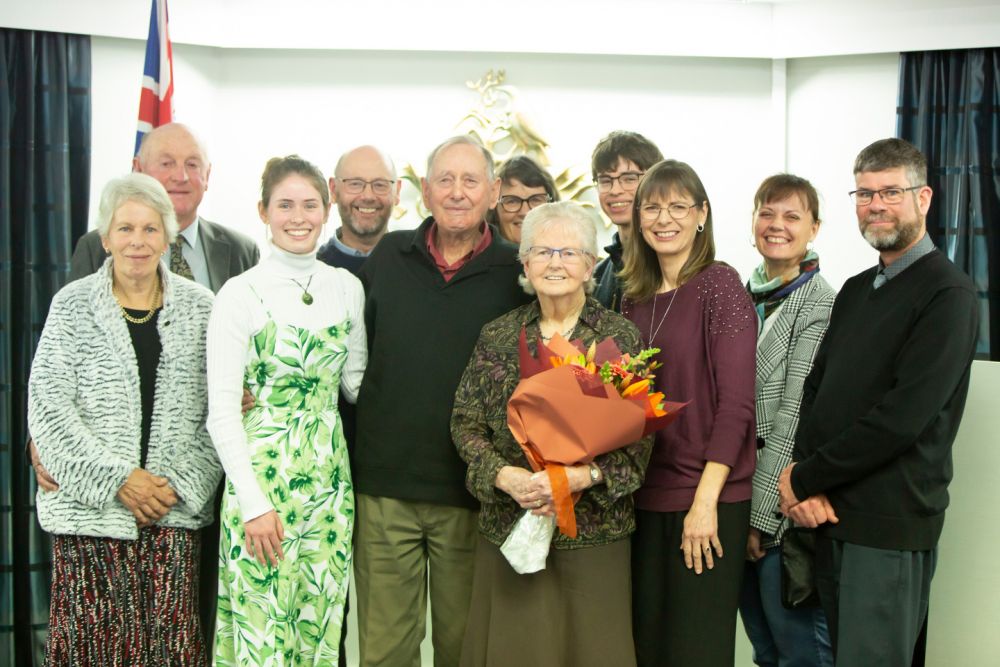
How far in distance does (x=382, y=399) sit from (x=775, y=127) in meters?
3.14

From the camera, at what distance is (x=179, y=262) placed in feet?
10.7

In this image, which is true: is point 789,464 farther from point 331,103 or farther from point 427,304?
point 331,103

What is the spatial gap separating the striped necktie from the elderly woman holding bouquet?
4.02 ft

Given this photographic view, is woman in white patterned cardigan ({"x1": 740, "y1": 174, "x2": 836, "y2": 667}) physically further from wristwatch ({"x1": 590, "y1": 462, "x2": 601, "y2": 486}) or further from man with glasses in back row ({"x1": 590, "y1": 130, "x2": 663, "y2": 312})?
wristwatch ({"x1": 590, "y1": 462, "x2": 601, "y2": 486})

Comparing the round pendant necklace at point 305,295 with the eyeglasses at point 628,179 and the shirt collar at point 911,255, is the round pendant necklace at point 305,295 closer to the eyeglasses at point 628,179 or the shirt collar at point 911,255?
the eyeglasses at point 628,179

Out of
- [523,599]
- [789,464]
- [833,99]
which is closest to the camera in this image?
[523,599]

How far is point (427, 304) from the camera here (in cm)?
277

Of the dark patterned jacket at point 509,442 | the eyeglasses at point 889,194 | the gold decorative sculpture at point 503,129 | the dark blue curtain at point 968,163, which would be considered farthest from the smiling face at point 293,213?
the dark blue curtain at point 968,163

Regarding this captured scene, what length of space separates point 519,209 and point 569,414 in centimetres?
138

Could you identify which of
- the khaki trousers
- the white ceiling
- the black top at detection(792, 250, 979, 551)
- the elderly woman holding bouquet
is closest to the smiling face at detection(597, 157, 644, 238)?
the elderly woman holding bouquet

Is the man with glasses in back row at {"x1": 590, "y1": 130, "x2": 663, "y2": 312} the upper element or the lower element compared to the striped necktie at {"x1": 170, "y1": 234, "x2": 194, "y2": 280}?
upper

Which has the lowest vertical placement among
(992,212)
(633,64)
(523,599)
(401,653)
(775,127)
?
(401,653)

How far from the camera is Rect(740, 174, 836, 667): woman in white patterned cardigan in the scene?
8.95 ft

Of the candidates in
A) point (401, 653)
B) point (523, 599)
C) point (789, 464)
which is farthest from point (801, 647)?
point (401, 653)
